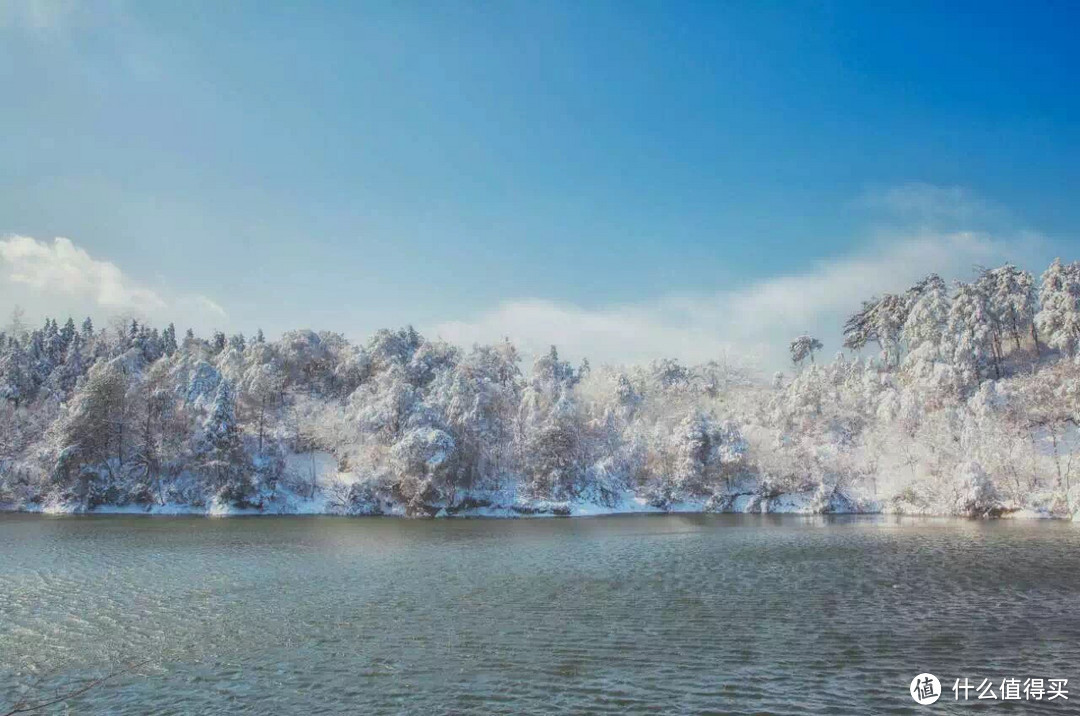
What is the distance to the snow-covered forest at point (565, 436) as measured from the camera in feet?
223

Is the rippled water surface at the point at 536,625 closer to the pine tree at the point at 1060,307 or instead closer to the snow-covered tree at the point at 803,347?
the pine tree at the point at 1060,307

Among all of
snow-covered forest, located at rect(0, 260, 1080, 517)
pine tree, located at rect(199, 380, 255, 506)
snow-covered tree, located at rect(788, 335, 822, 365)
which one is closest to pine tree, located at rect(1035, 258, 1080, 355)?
snow-covered forest, located at rect(0, 260, 1080, 517)

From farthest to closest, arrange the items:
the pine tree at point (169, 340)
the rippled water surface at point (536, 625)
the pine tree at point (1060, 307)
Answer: the pine tree at point (169, 340)
the pine tree at point (1060, 307)
the rippled water surface at point (536, 625)

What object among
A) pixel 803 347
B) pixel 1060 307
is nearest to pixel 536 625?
pixel 1060 307

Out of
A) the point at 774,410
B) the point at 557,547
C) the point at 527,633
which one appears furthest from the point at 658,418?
the point at 527,633

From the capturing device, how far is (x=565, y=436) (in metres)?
80.4

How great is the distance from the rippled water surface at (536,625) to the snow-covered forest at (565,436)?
31.7 metres

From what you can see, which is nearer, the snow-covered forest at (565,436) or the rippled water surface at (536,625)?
the rippled water surface at (536,625)

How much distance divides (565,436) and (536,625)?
60466mm

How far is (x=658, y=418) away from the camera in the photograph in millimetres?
102500

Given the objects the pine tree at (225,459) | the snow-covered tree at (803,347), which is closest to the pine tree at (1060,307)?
the snow-covered tree at (803,347)

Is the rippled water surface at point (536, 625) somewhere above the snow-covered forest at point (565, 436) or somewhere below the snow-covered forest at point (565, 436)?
below

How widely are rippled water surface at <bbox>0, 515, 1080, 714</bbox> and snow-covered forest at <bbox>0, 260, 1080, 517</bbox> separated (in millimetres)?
31691

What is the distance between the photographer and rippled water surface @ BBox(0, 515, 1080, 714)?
47.3ft
